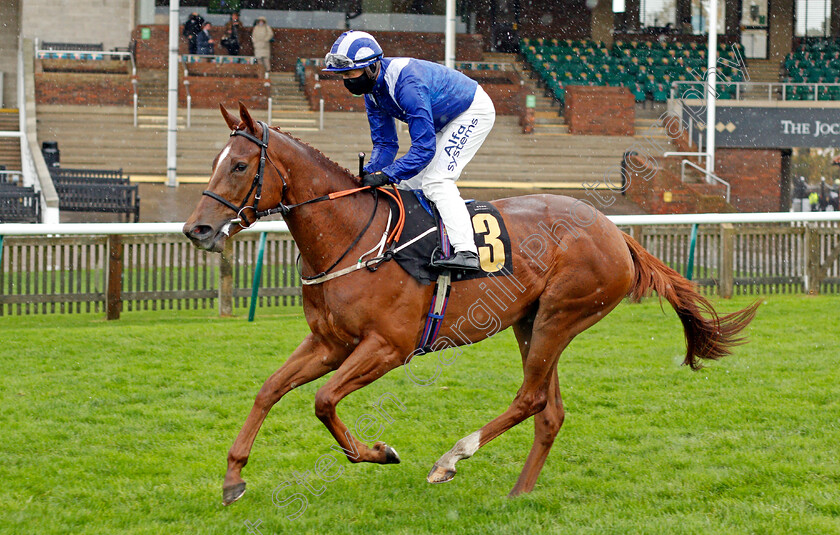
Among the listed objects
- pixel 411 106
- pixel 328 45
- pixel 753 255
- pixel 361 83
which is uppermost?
pixel 328 45

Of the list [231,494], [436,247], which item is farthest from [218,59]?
[231,494]

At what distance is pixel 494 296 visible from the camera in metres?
4.45

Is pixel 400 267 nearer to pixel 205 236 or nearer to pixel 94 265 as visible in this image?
pixel 205 236

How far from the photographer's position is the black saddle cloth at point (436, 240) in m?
4.24

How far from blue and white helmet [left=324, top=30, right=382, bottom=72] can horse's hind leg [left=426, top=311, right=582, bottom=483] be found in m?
1.56

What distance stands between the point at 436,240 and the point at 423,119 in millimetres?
577

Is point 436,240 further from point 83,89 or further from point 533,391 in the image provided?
point 83,89

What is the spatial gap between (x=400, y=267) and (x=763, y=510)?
75.2 inches

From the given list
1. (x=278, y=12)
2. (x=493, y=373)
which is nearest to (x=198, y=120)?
(x=278, y=12)

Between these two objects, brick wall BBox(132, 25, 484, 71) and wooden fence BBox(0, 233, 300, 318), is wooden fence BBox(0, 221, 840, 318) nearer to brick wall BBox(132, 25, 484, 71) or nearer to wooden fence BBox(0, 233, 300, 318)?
wooden fence BBox(0, 233, 300, 318)

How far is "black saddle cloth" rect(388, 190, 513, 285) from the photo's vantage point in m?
4.24

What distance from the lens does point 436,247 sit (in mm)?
4285

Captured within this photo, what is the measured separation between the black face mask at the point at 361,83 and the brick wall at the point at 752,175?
2096cm

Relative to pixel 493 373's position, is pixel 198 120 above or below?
above
